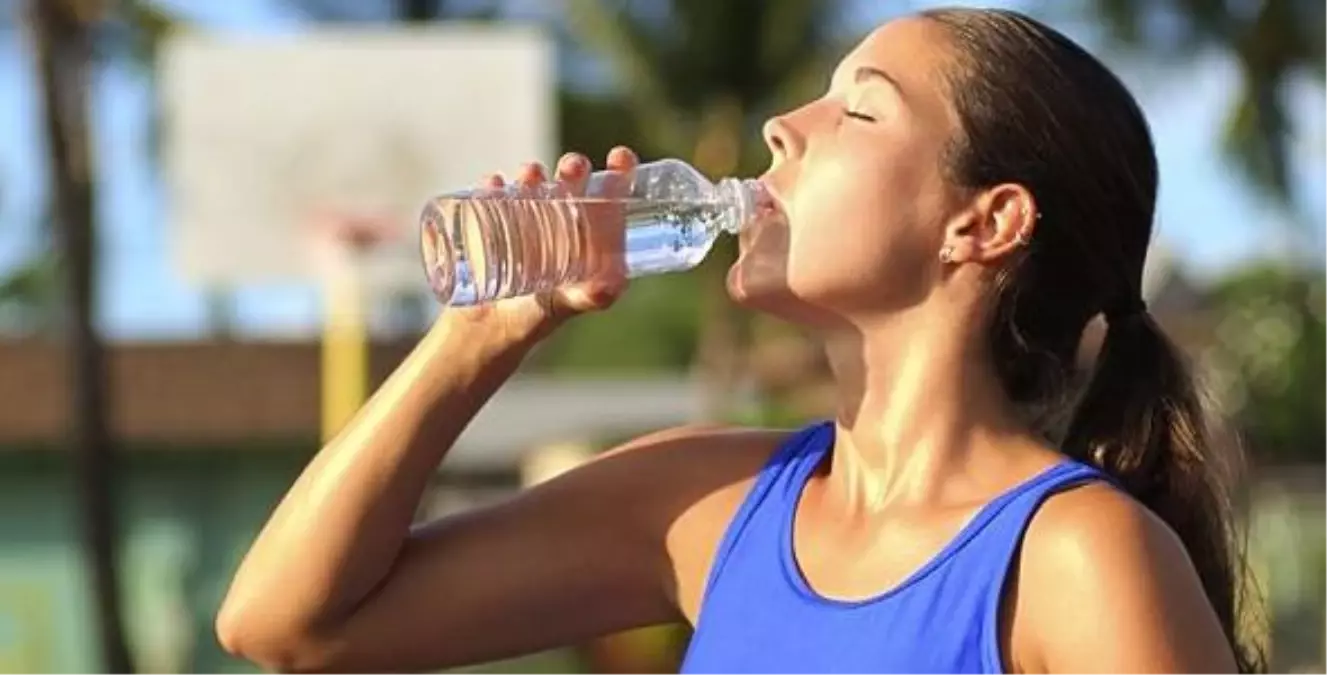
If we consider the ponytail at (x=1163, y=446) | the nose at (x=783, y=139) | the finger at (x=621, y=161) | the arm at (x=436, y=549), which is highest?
the nose at (x=783, y=139)

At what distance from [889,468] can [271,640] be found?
2.05 ft

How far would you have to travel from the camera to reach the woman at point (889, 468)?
210 centimetres

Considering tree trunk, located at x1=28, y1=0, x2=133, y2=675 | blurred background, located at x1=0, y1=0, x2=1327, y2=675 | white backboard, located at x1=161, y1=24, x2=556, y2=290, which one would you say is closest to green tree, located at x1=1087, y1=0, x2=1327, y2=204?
blurred background, located at x1=0, y1=0, x2=1327, y2=675

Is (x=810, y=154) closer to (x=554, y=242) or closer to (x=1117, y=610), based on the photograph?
(x=554, y=242)

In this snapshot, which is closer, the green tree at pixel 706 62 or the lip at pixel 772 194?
the lip at pixel 772 194

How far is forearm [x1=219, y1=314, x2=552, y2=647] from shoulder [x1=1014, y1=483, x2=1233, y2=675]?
23.7 inches

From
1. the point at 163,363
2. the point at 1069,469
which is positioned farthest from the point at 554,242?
the point at 163,363

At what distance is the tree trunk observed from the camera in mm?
13500

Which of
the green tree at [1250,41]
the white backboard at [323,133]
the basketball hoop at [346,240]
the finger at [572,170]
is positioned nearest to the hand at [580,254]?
the finger at [572,170]

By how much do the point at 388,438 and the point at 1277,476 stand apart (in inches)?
715

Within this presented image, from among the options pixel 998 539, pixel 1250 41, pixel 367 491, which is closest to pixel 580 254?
pixel 367 491

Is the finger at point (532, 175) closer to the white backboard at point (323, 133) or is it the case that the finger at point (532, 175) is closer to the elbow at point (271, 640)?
the elbow at point (271, 640)

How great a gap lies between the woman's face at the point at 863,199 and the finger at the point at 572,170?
18 centimetres

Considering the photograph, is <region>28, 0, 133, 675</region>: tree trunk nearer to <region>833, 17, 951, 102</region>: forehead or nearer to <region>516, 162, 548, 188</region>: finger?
<region>516, 162, 548, 188</region>: finger
